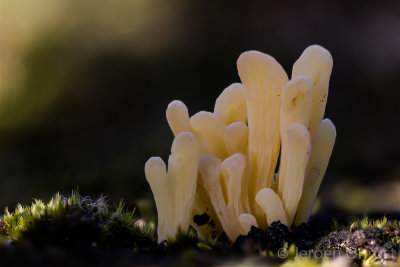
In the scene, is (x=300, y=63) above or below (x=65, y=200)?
above

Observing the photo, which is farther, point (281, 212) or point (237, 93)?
point (237, 93)

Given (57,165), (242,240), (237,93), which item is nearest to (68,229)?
(242,240)

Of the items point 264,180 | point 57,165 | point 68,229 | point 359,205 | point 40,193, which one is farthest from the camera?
point 57,165

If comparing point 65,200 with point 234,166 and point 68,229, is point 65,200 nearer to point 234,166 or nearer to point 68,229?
point 68,229

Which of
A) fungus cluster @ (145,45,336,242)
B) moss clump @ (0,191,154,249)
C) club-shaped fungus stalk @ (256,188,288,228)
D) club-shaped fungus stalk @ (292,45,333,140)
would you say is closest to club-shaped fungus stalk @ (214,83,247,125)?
fungus cluster @ (145,45,336,242)

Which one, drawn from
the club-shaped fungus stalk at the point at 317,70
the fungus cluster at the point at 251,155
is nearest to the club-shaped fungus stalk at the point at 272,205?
the fungus cluster at the point at 251,155

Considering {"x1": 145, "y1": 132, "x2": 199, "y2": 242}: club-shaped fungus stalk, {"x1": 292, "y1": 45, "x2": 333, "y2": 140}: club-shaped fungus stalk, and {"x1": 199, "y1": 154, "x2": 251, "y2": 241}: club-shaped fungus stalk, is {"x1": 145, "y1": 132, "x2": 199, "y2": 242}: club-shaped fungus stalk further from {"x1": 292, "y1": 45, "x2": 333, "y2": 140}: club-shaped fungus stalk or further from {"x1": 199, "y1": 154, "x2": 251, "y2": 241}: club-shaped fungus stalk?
{"x1": 292, "y1": 45, "x2": 333, "y2": 140}: club-shaped fungus stalk

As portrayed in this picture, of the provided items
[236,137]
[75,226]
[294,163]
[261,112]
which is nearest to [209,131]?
[236,137]
